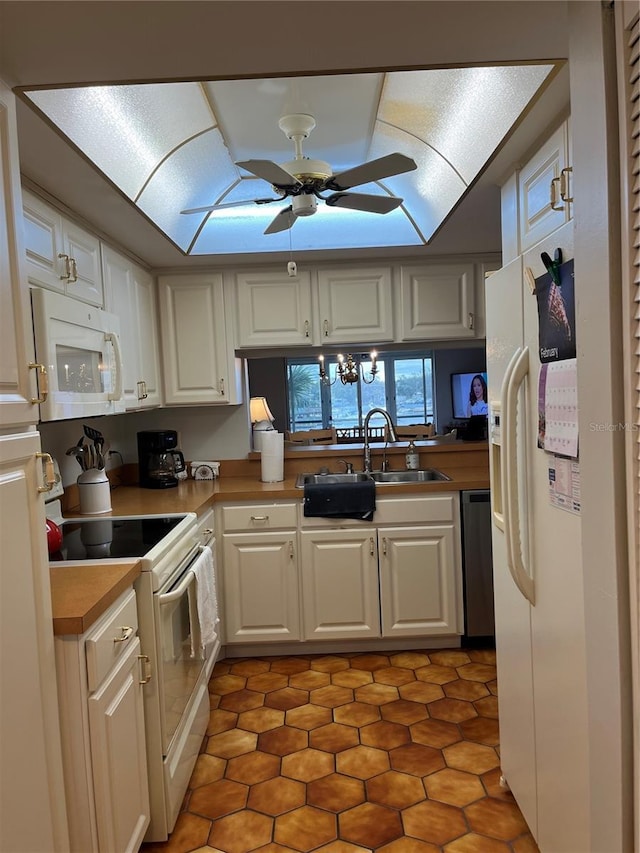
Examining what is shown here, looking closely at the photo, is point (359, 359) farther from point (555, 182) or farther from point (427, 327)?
point (555, 182)

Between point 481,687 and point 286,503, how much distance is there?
130 centimetres

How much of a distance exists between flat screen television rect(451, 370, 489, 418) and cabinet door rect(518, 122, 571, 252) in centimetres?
285

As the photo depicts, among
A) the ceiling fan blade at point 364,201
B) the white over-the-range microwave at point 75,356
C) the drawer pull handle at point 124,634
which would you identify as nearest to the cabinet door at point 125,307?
the white over-the-range microwave at point 75,356

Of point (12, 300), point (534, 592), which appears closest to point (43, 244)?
point (12, 300)

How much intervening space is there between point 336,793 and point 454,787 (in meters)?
0.42

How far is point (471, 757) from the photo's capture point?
2.12 m

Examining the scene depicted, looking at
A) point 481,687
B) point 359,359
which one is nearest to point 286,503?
point 481,687

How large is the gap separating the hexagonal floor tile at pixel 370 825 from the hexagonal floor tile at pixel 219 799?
37 centimetres

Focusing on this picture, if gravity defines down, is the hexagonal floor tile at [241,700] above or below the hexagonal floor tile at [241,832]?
below

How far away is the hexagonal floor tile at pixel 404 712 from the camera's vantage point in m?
2.38

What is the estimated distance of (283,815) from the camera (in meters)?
1.86

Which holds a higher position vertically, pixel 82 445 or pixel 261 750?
pixel 82 445

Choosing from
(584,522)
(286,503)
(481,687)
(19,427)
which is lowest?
(481,687)

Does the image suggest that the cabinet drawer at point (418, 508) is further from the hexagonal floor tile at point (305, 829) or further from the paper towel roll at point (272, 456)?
the hexagonal floor tile at point (305, 829)
